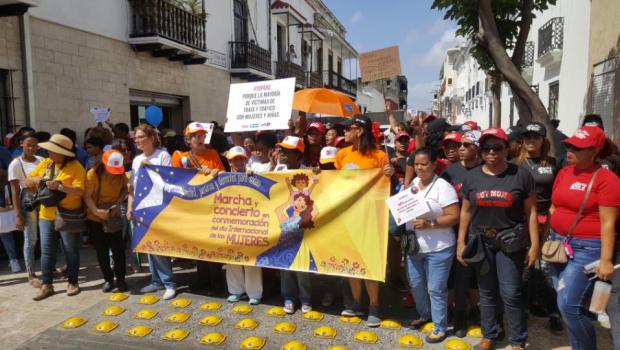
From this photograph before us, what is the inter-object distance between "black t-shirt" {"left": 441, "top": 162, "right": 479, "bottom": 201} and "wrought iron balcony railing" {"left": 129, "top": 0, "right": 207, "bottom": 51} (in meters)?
8.77

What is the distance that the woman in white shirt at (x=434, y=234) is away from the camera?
3.46m

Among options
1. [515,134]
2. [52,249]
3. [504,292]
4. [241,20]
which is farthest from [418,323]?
[241,20]

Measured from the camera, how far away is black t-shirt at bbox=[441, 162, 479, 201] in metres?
Result: 3.73

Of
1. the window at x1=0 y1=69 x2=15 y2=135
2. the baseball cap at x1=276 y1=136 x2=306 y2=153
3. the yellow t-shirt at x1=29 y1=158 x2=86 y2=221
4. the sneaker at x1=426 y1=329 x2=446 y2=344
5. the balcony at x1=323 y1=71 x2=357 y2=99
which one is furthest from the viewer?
the balcony at x1=323 y1=71 x2=357 y2=99

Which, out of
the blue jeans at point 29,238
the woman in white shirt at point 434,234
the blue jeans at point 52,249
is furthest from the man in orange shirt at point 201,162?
the woman in white shirt at point 434,234

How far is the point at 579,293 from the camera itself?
2.89 metres

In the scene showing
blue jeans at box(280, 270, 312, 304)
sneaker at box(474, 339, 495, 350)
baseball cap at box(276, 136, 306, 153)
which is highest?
baseball cap at box(276, 136, 306, 153)

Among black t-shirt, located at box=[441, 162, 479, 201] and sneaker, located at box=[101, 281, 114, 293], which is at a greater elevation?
black t-shirt, located at box=[441, 162, 479, 201]

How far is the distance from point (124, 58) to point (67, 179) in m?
6.63

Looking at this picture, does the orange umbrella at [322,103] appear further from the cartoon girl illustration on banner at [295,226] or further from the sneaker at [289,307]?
the sneaker at [289,307]

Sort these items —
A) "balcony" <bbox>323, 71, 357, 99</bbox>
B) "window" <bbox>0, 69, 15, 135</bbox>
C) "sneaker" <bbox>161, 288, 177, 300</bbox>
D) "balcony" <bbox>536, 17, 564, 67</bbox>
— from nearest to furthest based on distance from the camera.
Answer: "sneaker" <bbox>161, 288, 177, 300</bbox>, "window" <bbox>0, 69, 15, 135</bbox>, "balcony" <bbox>536, 17, 564, 67</bbox>, "balcony" <bbox>323, 71, 357, 99</bbox>

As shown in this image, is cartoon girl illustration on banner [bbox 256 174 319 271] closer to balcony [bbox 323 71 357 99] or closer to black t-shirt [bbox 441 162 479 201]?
black t-shirt [bbox 441 162 479 201]

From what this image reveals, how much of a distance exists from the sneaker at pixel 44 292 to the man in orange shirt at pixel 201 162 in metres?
1.54

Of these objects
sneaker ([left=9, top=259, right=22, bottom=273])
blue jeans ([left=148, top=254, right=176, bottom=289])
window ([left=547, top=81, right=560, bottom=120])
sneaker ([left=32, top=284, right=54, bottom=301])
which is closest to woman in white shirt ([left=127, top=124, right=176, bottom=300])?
blue jeans ([left=148, top=254, right=176, bottom=289])
